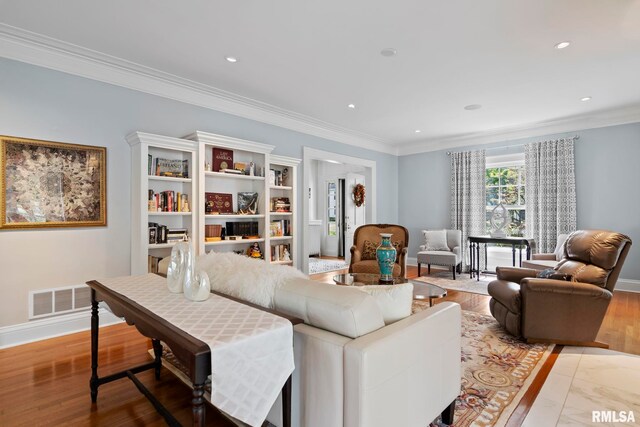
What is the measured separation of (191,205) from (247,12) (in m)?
2.13

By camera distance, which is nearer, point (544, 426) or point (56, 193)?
point (544, 426)

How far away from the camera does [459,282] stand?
18.2ft

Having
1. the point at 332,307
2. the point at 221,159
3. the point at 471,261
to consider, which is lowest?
the point at 471,261

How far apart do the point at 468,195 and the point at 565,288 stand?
391 centimetres

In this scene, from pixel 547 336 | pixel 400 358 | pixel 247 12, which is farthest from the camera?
pixel 547 336

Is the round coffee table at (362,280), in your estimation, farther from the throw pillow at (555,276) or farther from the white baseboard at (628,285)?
the white baseboard at (628,285)

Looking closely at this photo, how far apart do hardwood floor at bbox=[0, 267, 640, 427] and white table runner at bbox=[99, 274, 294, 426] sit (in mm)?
892

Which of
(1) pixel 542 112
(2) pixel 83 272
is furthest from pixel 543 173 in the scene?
(2) pixel 83 272

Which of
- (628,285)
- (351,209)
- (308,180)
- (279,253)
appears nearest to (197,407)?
(279,253)

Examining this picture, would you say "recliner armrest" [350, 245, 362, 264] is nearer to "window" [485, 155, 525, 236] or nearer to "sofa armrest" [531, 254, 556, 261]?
"sofa armrest" [531, 254, 556, 261]

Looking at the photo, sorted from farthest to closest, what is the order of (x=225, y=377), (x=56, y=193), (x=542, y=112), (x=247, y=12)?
(x=542, y=112)
(x=56, y=193)
(x=247, y=12)
(x=225, y=377)

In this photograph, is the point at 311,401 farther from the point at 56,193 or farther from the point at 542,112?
the point at 542,112

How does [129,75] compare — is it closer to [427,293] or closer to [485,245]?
[427,293]

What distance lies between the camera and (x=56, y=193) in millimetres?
3113
